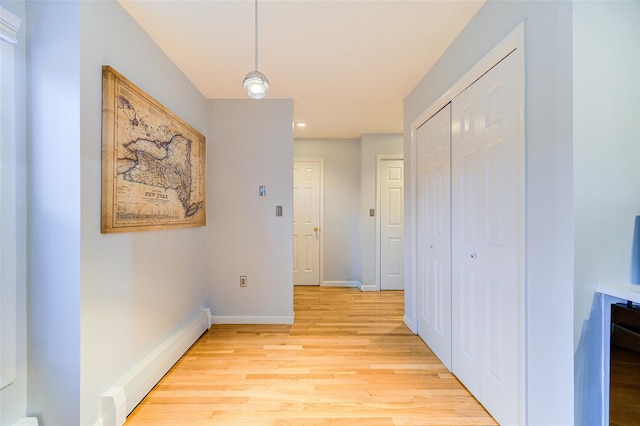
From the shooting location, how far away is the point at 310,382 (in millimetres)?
1955

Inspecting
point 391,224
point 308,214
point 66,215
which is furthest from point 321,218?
point 66,215

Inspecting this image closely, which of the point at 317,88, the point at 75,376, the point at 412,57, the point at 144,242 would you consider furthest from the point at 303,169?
the point at 75,376

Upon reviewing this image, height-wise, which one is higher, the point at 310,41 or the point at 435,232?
the point at 310,41

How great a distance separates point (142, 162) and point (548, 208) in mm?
2210

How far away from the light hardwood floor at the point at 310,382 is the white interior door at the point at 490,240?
0.26 m

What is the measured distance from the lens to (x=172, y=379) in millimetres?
1993

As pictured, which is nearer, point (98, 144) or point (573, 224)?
Answer: point (573, 224)

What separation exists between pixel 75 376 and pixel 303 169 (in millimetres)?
3702

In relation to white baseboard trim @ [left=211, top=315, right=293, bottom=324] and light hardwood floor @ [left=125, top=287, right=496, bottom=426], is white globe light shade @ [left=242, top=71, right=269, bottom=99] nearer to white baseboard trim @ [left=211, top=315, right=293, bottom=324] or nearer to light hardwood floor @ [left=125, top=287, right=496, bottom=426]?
light hardwood floor @ [left=125, top=287, right=496, bottom=426]

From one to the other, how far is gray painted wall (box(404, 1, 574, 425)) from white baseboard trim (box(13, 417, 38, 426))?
7.57ft

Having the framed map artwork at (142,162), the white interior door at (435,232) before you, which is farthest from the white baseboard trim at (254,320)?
the white interior door at (435,232)

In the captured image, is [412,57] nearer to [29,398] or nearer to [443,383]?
[443,383]

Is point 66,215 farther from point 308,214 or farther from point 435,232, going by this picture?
point 308,214

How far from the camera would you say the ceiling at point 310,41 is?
1654mm
